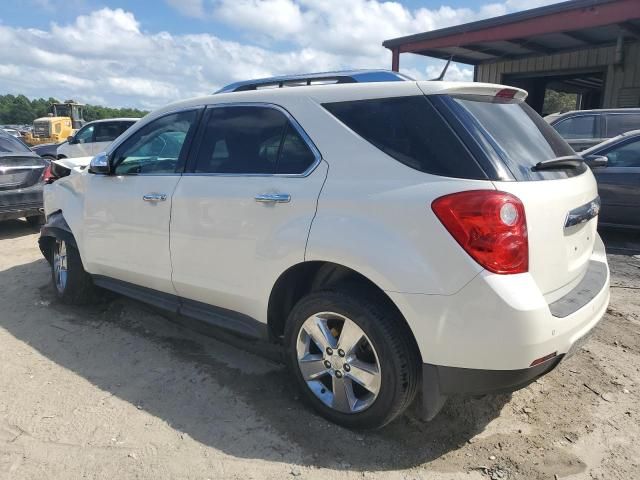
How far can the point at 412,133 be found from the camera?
2.55 metres

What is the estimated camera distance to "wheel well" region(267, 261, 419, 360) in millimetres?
2658

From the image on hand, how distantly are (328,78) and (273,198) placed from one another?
1.15 metres

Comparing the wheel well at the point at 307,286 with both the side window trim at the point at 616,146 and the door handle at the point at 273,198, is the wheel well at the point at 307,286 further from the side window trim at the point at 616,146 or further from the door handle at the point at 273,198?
the side window trim at the point at 616,146

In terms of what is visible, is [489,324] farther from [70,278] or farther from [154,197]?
[70,278]

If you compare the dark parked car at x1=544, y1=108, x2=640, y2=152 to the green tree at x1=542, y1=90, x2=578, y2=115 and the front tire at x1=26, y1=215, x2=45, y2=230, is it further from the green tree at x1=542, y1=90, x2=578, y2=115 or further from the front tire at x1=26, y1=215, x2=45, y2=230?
the green tree at x1=542, y1=90, x2=578, y2=115

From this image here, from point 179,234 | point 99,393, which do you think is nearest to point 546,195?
point 179,234

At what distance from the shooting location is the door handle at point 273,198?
286 cm

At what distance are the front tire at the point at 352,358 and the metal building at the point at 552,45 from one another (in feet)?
29.4

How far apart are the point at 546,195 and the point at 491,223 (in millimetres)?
388

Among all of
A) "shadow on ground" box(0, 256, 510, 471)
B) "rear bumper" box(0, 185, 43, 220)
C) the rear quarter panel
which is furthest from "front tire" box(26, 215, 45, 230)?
the rear quarter panel

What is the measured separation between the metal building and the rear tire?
8340 mm

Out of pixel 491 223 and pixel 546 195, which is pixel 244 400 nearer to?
pixel 491 223

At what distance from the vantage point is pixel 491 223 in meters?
2.26

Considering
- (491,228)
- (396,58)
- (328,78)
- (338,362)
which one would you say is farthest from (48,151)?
(491,228)
